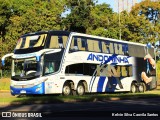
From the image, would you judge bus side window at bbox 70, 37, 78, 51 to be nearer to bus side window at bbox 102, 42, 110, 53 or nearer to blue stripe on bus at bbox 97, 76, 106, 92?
bus side window at bbox 102, 42, 110, 53

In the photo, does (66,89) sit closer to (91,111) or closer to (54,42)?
(54,42)

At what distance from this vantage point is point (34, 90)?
25.4 meters

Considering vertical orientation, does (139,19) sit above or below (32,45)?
above

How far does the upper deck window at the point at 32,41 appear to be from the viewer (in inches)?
1025

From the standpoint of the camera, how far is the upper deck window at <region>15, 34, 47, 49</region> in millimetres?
26031

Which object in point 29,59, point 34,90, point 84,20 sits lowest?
point 34,90

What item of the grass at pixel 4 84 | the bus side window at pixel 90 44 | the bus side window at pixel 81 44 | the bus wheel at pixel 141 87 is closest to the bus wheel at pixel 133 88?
the bus wheel at pixel 141 87

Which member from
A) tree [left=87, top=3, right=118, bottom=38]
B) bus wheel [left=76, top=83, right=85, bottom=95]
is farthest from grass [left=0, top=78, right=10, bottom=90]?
tree [left=87, top=3, right=118, bottom=38]

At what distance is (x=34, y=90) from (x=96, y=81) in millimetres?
5891

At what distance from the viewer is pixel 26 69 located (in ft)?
84.7

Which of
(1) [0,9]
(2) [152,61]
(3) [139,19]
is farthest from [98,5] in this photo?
(2) [152,61]

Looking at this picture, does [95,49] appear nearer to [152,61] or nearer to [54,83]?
[54,83]

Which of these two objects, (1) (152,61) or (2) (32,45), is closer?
(2) (32,45)

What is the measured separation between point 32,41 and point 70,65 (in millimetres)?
2968
